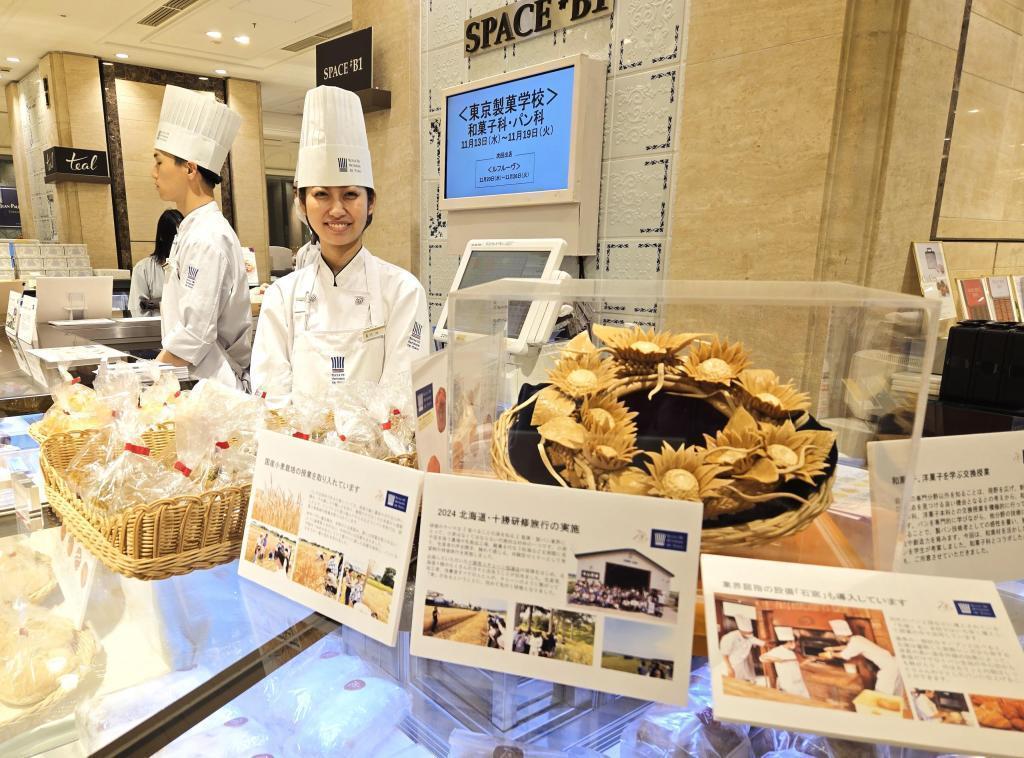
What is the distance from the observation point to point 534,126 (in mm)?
2969

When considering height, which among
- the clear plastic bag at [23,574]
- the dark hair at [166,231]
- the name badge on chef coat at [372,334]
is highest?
the dark hair at [166,231]

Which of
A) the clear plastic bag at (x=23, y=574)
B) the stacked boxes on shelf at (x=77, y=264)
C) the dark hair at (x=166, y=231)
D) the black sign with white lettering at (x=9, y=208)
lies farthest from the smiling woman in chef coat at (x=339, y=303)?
the black sign with white lettering at (x=9, y=208)

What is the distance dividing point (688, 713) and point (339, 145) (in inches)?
71.2

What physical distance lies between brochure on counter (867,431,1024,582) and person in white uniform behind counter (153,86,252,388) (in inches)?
93.9

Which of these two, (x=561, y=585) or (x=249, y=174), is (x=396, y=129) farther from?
(x=249, y=174)

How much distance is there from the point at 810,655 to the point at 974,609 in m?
0.18

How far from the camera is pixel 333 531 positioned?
2.50ft

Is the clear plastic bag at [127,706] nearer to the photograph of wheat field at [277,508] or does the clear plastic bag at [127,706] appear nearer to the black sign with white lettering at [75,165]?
the photograph of wheat field at [277,508]

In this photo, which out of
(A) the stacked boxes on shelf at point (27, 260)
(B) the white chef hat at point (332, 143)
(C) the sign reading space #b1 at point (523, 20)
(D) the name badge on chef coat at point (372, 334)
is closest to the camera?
(B) the white chef hat at point (332, 143)

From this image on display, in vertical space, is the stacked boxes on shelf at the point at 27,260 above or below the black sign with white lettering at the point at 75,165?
below

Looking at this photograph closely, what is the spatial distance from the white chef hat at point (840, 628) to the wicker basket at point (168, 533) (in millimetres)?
773

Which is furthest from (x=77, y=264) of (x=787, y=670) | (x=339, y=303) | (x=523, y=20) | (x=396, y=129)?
(x=787, y=670)

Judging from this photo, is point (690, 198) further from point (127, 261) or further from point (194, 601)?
point (127, 261)

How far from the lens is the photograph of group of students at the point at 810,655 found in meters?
0.54
